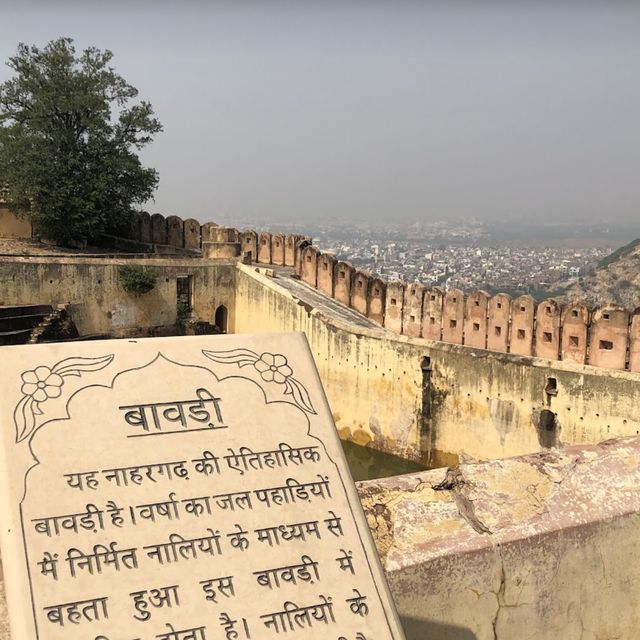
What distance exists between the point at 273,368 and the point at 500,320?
35.7 feet

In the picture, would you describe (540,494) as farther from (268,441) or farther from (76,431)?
(76,431)

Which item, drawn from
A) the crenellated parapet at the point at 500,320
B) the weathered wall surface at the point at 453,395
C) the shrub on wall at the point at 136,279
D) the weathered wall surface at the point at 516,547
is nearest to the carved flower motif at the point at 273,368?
the weathered wall surface at the point at 516,547

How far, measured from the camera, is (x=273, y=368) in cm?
240

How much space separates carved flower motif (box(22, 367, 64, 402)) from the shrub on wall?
14.4 metres

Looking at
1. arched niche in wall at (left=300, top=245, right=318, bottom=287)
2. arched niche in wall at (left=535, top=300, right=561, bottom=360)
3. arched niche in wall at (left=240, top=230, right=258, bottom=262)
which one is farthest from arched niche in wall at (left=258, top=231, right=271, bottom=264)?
arched niche in wall at (left=535, top=300, right=561, bottom=360)

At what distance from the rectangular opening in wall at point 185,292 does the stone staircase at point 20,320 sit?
9.89ft

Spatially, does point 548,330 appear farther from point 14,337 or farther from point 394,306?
point 14,337

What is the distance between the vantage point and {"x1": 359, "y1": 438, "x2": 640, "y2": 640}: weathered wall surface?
9.97 feet

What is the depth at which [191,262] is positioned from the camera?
1711 centimetres

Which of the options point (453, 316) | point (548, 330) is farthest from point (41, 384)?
point (453, 316)

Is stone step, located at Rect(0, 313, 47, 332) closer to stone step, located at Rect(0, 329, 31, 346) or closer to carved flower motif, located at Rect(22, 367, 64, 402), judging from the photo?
stone step, located at Rect(0, 329, 31, 346)

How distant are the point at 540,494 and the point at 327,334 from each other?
10.7 m

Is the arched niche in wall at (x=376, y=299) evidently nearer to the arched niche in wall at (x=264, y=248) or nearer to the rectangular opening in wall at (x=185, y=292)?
the rectangular opening in wall at (x=185, y=292)

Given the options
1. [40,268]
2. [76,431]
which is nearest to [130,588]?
[76,431]
